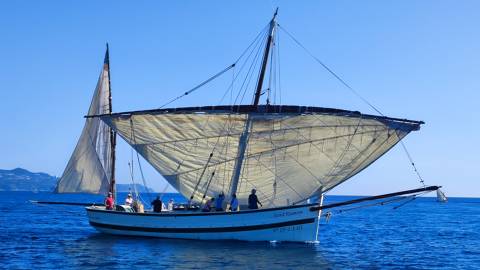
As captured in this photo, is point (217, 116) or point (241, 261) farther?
point (217, 116)

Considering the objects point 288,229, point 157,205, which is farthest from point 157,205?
point 288,229

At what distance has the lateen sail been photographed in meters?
43.7

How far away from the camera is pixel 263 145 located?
128 ft

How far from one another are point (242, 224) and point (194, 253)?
467 cm

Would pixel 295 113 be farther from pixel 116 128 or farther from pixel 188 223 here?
pixel 116 128

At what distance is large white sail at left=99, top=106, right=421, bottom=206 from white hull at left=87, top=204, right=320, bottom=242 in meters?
2.39

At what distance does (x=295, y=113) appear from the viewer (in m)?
37.4

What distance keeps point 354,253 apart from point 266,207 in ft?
19.6

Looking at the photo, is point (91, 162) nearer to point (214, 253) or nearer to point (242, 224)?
point (242, 224)

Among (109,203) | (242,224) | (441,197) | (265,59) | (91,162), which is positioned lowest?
(242,224)

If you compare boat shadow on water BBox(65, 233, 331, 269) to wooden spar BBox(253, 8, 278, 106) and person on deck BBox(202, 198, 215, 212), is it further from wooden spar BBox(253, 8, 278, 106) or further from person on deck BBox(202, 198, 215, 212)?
wooden spar BBox(253, 8, 278, 106)

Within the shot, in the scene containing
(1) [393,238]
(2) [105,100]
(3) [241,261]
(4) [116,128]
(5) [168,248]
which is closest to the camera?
(3) [241,261]

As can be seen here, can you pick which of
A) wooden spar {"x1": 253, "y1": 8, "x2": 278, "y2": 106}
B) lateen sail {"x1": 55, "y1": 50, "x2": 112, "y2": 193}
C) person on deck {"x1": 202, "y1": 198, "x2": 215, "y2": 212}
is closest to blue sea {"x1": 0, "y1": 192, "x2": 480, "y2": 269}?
person on deck {"x1": 202, "y1": 198, "x2": 215, "y2": 212}

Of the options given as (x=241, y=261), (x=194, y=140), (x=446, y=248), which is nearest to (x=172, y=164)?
(x=194, y=140)
